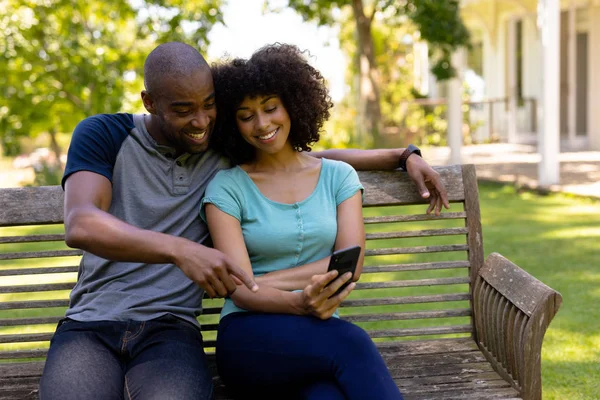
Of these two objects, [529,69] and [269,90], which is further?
[529,69]

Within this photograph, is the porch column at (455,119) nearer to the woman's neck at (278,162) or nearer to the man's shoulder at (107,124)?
the woman's neck at (278,162)

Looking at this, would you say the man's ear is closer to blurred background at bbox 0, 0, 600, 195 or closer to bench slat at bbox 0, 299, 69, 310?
bench slat at bbox 0, 299, 69, 310

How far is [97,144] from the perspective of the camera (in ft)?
9.49

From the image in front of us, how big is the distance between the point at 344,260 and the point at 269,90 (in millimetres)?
787

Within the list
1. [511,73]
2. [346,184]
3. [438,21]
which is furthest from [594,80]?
[346,184]

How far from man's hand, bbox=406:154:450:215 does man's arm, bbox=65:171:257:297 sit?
106 centimetres

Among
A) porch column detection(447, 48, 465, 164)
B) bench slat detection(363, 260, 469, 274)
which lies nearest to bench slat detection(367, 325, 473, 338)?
bench slat detection(363, 260, 469, 274)

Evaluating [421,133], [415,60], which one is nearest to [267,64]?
[421,133]

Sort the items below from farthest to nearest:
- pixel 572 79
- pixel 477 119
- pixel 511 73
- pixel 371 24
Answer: pixel 477 119 → pixel 511 73 → pixel 572 79 → pixel 371 24

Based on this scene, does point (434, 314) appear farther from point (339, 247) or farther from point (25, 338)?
point (25, 338)

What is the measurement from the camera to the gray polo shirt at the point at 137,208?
2.86 meters

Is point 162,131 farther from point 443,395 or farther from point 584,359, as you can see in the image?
point 584,359

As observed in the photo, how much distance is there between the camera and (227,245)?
2857 millimetres

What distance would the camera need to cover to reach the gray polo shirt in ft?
9.37
